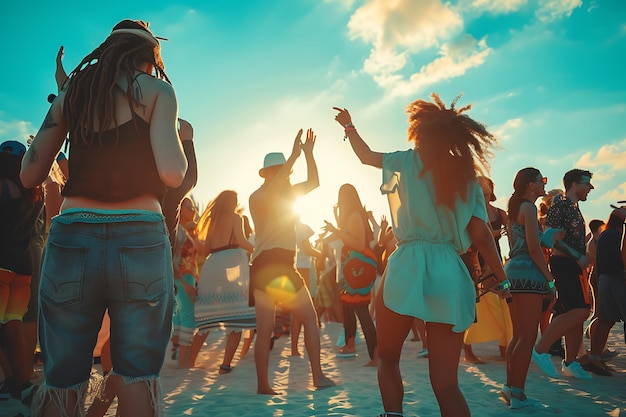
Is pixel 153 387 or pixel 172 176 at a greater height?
pixel 172 176

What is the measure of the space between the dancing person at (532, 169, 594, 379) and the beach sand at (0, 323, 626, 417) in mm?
229

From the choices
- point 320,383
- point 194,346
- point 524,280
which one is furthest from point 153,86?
point 194,346

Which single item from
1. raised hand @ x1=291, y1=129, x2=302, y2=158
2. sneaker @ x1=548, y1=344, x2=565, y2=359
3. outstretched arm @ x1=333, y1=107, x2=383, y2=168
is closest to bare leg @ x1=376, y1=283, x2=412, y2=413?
outstretched arm @ x1=333, y1=107, x2=383, y2=168

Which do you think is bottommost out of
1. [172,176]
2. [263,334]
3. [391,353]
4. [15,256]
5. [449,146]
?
[263,334]

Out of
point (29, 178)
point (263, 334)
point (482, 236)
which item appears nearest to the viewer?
point (29, 178)

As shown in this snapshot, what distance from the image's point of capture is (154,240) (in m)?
2.03

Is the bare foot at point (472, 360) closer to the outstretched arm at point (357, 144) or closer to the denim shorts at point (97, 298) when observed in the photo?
the outstretched arm at point (357, 144)

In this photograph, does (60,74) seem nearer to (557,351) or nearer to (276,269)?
(276,269)

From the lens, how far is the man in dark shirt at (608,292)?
6145mm

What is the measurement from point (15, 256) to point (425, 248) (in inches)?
153

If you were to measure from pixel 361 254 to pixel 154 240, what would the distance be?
5.51m

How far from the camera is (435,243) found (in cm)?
289

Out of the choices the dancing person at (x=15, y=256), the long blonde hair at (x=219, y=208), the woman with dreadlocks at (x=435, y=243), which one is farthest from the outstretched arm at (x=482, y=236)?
the long blonde hair at (x=219, y=208)

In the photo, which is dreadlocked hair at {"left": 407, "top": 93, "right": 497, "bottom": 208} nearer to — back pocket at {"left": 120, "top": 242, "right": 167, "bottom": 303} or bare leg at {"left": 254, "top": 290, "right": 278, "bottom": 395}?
back pocket at {"left": 120, "top": 242, "right": 167, "bottom": 303}
